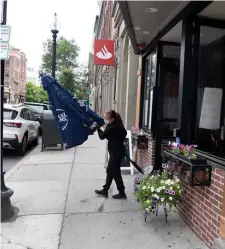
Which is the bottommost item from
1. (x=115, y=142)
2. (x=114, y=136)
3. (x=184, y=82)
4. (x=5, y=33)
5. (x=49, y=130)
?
(x=49, y=130)

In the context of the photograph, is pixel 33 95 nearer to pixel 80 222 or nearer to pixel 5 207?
pixel 5 207

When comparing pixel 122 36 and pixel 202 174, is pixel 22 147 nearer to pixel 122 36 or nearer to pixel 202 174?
pixel 122 36

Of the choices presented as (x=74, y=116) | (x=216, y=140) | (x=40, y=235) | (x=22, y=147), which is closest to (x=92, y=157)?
(x=22, y=147)

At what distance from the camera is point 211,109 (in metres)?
5.23

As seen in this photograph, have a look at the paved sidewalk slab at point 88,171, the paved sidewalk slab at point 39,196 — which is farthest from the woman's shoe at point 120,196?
the paved sidewalk slab at point 88,171

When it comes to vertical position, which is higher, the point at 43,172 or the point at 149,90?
the point at 149,90

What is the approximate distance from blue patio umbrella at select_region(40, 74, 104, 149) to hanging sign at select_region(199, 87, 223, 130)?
1.85m

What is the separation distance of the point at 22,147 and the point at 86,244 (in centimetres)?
734

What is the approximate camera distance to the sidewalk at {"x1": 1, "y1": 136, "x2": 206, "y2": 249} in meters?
3.79

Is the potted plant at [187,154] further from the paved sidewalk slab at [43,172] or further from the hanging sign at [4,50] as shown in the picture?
the paved sidewalk slab at [43,172]

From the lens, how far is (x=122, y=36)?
40.9 feet

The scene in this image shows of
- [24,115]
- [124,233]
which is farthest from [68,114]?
[24,115]

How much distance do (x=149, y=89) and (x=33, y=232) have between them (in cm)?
423

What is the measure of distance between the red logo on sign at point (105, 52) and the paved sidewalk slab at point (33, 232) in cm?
1086
